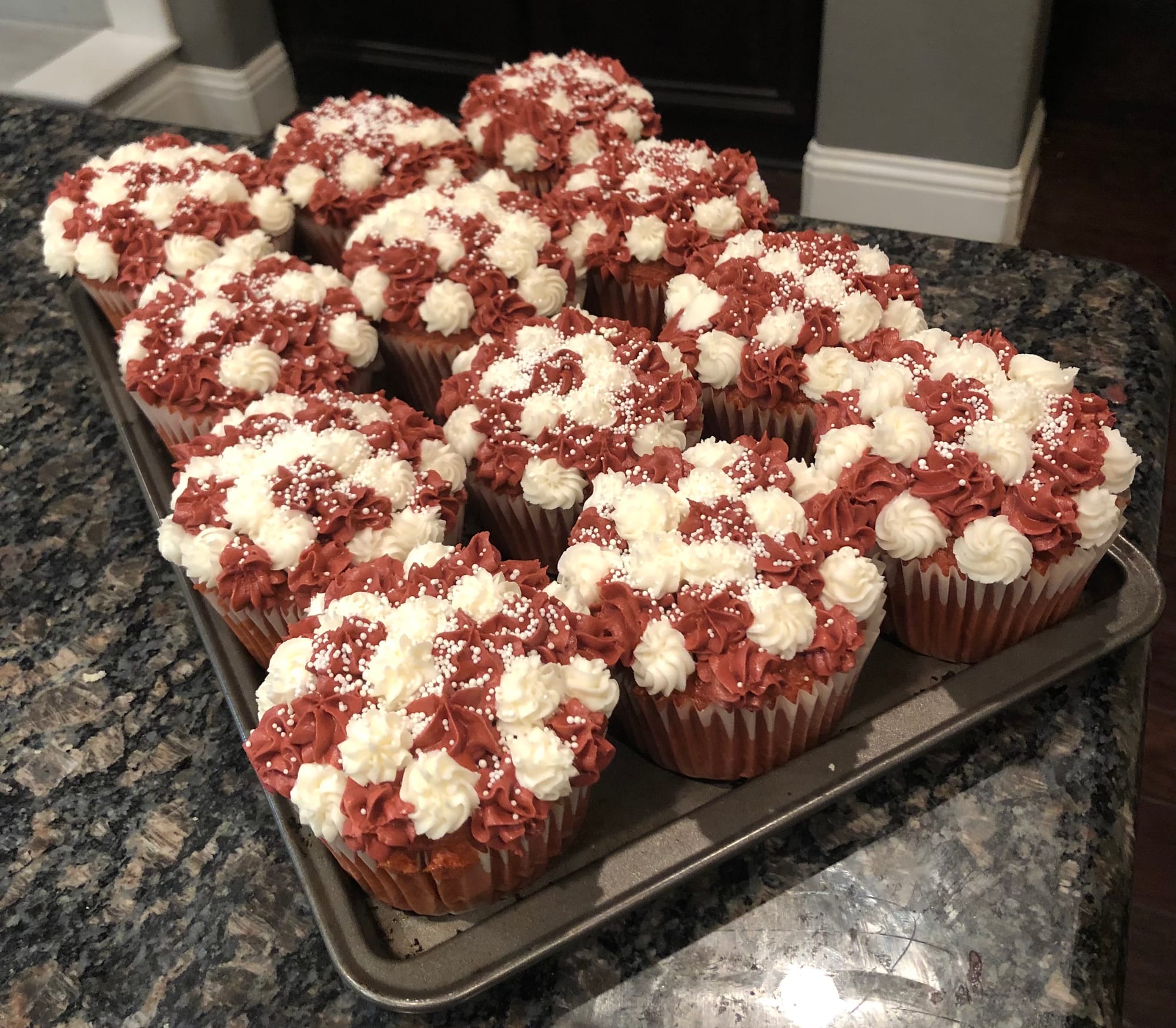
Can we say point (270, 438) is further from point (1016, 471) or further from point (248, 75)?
point (248, 75)

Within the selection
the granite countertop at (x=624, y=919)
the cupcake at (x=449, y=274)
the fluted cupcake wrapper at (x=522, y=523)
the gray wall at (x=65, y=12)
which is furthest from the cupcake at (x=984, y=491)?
the gray wall at (x=65, y=12)

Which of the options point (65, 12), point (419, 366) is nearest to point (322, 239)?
point (419, 366)

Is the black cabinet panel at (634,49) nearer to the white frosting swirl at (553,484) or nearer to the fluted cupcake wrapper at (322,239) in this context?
the fluted cupcake wrapper at (322,239)

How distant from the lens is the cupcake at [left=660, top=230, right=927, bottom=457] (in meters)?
1.35

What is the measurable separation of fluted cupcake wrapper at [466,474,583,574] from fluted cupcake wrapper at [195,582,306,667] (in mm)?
292

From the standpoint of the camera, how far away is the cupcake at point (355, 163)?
183 cm

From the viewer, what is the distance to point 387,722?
3.03 ft

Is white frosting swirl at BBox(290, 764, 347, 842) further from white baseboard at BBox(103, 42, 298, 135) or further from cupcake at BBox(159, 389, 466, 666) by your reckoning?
white baseboard at BBox(103, 42, 298, 135)

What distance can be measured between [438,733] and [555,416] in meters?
0.49

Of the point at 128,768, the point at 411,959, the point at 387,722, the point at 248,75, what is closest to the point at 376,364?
the point at 128,768

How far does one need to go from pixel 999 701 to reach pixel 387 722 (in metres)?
0.63

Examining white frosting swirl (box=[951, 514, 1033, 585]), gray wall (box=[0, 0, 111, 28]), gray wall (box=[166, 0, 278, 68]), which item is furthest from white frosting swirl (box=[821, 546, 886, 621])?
gray wall (box=[0, 0, 111, 28])

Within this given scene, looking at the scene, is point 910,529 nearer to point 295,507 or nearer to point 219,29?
point 295,507

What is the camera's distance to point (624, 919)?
101 centimetres
